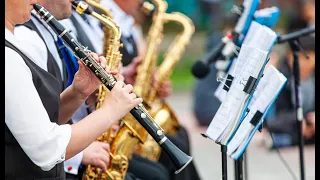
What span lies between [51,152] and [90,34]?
1.40 meters

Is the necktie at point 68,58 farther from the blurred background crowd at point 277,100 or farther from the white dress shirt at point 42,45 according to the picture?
the blurred background crowd at point 277,100

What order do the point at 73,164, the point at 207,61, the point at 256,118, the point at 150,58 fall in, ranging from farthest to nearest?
the point at 150,58 < the point at 207,61 < the point at 73,164 < the point at 256,118

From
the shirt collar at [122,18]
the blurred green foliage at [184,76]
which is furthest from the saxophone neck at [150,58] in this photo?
the blurred green foliage at [184,76]

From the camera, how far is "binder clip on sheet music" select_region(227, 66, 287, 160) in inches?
111

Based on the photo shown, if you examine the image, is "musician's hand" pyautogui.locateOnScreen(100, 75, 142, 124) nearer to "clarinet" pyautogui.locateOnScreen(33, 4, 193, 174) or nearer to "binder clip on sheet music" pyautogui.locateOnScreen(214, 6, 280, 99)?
"clarinet" pyautogui.locateOnScreen(33, 4, 193, 174)

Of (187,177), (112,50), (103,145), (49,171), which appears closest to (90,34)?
(112,50)

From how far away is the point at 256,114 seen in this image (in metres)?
2.85

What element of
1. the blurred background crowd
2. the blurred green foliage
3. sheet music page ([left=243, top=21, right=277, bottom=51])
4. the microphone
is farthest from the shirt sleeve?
the blurred green foliage

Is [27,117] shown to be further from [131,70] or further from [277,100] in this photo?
[277,100]

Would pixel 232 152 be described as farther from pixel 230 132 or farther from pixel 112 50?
pixel 112 50

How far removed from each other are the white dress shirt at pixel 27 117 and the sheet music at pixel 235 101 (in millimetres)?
638

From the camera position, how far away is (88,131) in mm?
2416

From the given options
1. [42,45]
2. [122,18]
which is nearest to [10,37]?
[42,45]

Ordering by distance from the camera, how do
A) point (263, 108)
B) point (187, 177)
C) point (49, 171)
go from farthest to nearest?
point (187, 177) < point (263, 108) < point (49, 171)
